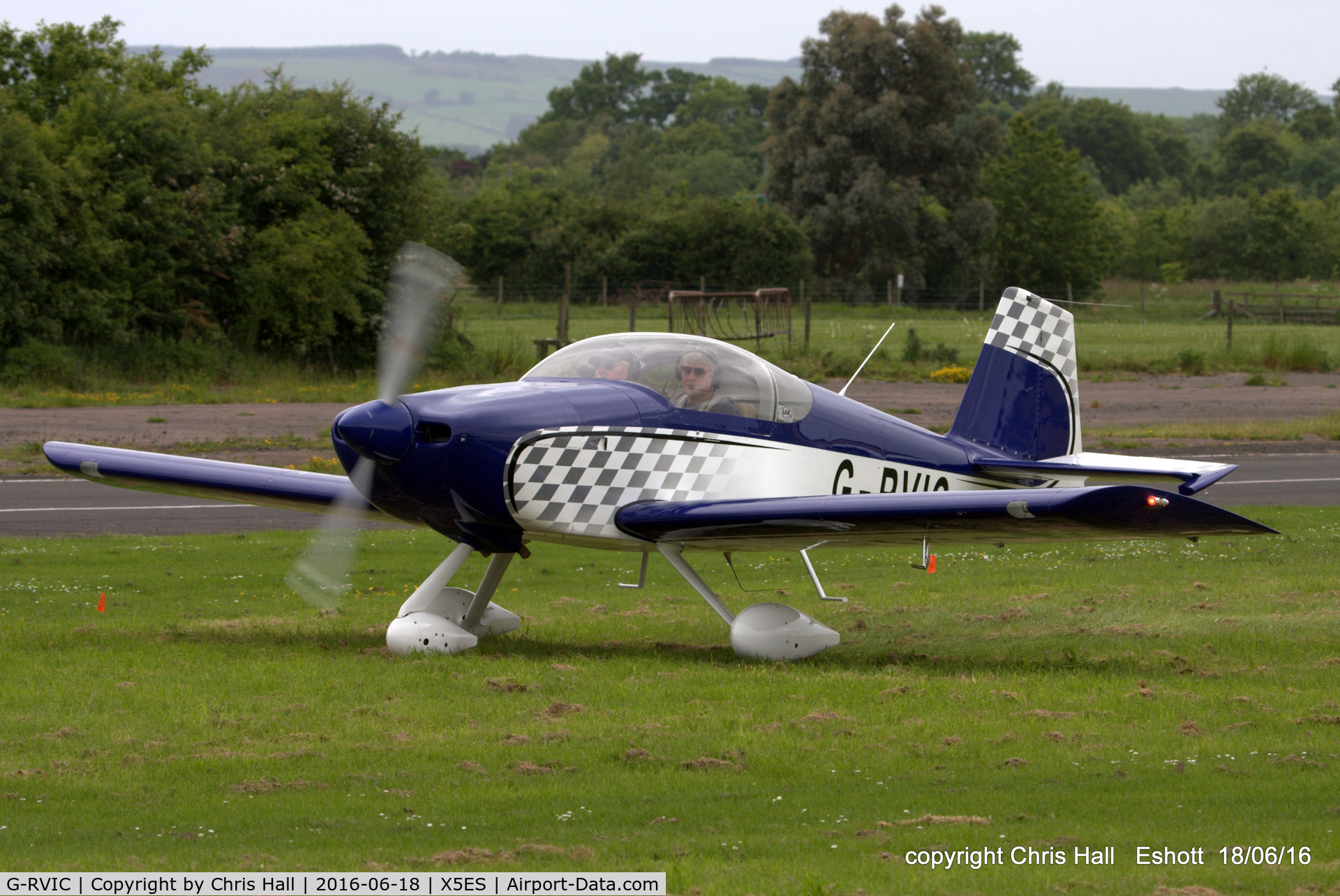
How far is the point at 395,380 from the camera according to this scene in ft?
28.0

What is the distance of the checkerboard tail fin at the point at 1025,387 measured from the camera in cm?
1179

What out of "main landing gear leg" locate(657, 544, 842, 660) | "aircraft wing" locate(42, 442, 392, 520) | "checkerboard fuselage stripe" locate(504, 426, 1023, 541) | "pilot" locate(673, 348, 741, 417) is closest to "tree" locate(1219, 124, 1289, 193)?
"checkerboard fuselage stripe" locate(504, 426, 1023, 541)

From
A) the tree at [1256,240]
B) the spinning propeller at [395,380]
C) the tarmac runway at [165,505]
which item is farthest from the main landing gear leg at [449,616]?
the tree at [1256,240]

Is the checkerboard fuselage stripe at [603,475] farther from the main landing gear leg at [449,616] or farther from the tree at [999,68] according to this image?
the tree at [999,68]

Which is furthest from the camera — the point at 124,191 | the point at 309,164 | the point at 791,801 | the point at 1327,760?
the point at 309,164

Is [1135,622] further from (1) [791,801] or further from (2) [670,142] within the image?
(2) [670,142]

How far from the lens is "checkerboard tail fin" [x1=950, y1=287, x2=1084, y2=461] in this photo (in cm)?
1179

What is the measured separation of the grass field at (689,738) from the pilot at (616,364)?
1.91 m

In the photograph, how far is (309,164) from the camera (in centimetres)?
3212

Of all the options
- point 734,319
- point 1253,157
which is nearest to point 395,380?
point 734,319

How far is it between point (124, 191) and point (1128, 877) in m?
29.1

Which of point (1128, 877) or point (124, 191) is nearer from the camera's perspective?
point (1128, 877)

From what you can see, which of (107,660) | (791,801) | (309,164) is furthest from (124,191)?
(791,801)

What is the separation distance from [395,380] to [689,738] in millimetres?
3178
